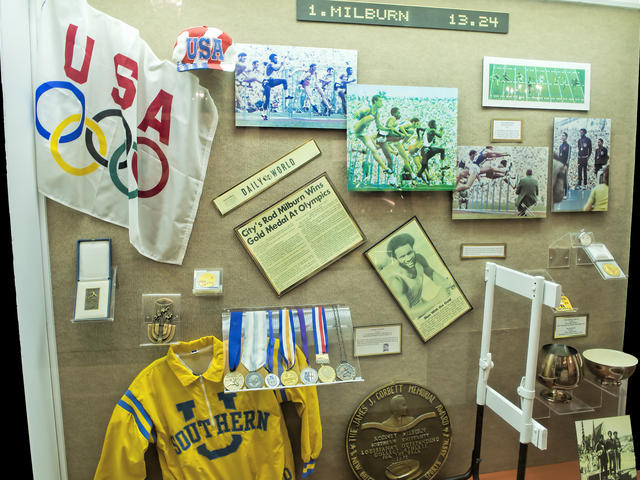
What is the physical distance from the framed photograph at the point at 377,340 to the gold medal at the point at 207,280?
0.63 metres

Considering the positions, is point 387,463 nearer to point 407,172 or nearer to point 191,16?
point 407,172

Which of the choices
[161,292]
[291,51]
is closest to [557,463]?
[161,292]

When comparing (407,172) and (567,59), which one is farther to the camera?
(567,59)

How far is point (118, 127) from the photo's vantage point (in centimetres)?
159

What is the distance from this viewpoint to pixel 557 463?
6.97 feet

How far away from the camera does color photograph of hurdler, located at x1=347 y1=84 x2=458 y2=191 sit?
5.65ft

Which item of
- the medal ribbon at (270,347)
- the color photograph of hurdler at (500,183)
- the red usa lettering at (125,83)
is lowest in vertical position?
the medal ribbon at (270,347)

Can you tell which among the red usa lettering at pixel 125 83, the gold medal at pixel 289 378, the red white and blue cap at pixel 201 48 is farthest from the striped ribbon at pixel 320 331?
the red white and blue cap at pixel 201 48

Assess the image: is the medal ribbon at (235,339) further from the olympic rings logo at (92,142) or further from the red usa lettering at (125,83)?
the red usa lettering at (125,83)

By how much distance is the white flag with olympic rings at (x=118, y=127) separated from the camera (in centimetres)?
154

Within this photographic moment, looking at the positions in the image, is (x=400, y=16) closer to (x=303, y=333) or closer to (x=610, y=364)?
(x=303, y=333)

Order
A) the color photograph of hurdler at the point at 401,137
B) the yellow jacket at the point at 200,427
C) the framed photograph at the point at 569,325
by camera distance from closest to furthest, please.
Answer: the yellow jacket at the point at 200,427 < the color photograph of hurdler at the point at 401,137 < the framed photograph at the point at 569,325

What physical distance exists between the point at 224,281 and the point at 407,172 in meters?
0.87

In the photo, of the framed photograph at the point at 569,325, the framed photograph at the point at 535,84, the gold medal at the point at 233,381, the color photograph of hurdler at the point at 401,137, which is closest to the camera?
the gold medal at the point at 233,381
